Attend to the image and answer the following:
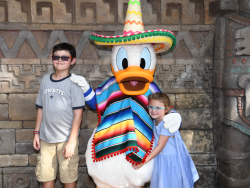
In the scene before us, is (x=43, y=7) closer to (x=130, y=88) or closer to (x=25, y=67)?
(x=25, y=67)

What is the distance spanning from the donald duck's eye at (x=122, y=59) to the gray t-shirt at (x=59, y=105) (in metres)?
0.45

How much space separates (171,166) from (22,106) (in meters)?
2.04

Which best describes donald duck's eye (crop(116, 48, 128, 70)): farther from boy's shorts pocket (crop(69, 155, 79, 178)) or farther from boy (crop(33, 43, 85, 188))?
boy's shorts pocket (crop(69, 155, 79, 178))

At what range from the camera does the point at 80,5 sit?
288 centimetres

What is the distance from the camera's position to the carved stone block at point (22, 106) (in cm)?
291

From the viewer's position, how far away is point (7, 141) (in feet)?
9.64

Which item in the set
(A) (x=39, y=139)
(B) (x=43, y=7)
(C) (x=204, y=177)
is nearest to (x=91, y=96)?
(A) (x=39, y=139)

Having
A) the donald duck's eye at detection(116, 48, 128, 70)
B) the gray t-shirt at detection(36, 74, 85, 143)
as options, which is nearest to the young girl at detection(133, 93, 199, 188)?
the donald duck's eye at detection(116, 48, 128, 70)

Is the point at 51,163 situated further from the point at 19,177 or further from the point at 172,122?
the point at 172,122

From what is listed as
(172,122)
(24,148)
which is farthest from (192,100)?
(24,148)

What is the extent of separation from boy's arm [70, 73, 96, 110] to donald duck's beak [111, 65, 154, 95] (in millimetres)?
319

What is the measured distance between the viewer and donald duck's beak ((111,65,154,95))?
1993 mm

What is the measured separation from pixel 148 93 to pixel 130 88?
0.23 metres

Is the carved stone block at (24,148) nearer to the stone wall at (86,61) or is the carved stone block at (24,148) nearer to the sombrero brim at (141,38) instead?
the stone wall at (86,61)
